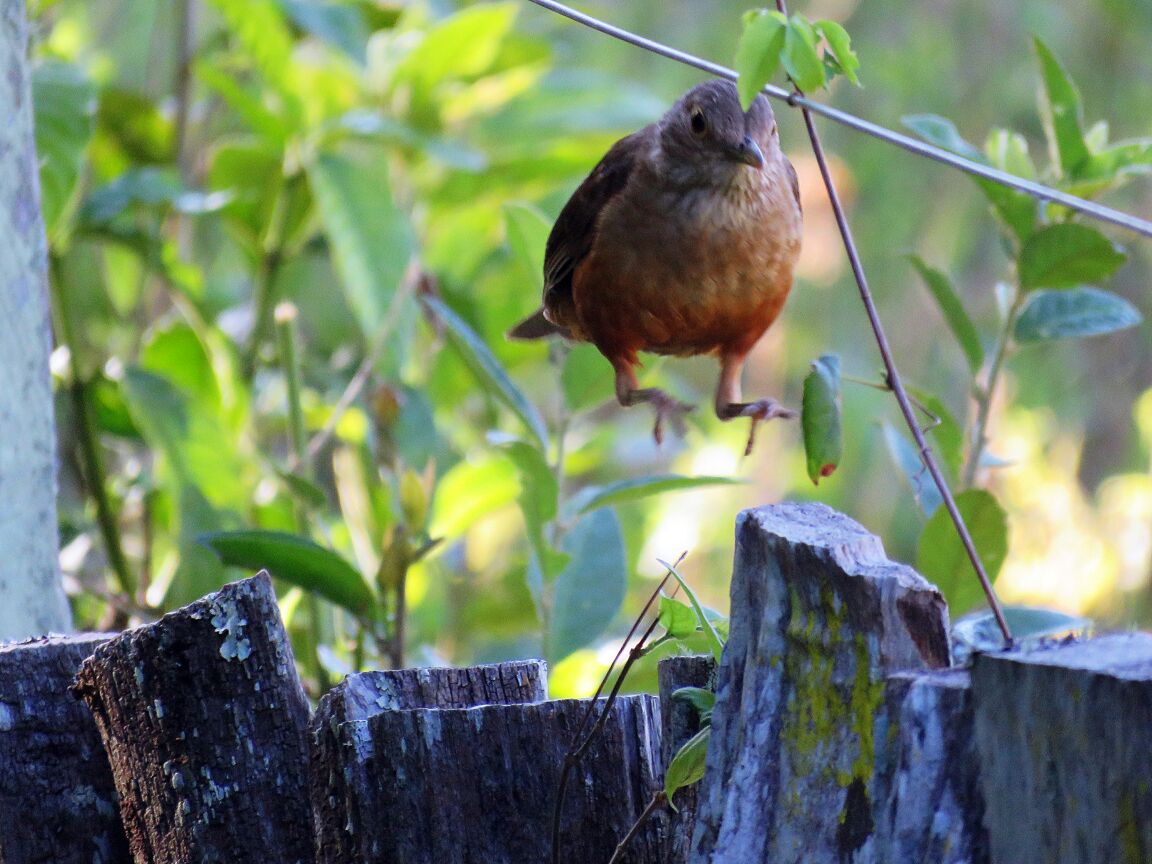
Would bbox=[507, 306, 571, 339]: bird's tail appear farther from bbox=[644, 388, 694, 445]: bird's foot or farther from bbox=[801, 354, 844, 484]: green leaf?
bbox=[801, 354, 844, 484]: green leaf

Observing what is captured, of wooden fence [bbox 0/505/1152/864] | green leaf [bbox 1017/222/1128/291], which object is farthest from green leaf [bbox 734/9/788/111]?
green leaf [bbox 1017/222/1128/291]

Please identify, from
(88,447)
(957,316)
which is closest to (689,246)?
(957,316)

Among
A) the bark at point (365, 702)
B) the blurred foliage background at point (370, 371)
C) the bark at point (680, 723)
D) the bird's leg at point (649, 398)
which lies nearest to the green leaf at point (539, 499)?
the blurred foliage background at point (370, 371)

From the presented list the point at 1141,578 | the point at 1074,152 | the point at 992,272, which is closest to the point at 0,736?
the point at 1074,152

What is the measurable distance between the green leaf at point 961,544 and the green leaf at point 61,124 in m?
1.91

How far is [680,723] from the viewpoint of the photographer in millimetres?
1485

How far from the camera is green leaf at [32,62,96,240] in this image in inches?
111

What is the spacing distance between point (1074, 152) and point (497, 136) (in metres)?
2.11

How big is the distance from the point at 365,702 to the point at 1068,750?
2.60 feet

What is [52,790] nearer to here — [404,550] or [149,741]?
[149,741]

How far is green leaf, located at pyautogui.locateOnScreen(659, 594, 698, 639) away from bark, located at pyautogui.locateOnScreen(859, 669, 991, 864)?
0.33m

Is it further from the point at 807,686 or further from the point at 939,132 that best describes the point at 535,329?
the point at 807,686

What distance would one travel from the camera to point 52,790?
1.62 metres

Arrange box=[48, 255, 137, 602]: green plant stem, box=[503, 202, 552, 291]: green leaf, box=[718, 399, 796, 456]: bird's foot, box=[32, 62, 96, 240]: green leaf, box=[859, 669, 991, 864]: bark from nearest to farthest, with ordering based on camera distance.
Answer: box=[859, 669, 991, 864]: bark < box=[718, 399, 796, 456]: bird's foot < box=[503, 202, 552, 291]: green leaf < box=[32, 62, 96, 240]: green leaf < box=[48, 255, 137, 602]: green plant stem
